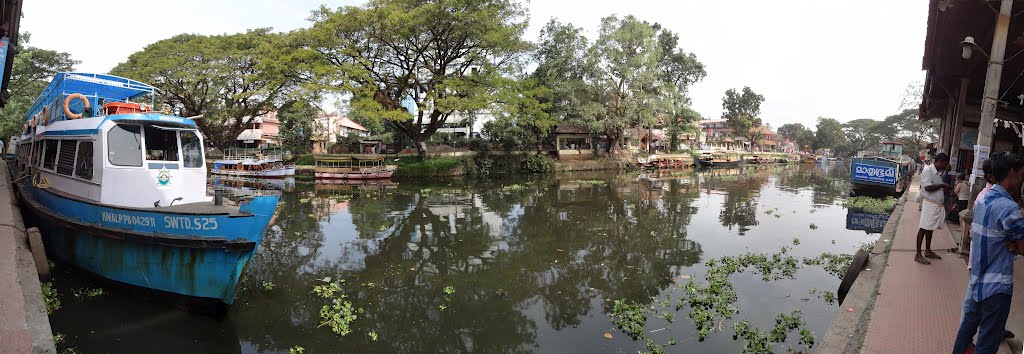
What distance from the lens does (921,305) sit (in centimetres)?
504

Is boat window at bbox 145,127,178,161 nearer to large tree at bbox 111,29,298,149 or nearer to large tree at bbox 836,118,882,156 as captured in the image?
large tree at bbox 111,29,298,149

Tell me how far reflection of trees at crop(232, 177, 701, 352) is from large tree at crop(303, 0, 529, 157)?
13249 mm

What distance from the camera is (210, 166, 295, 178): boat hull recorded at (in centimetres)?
2802

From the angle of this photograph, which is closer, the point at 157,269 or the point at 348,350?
the point at 348,350

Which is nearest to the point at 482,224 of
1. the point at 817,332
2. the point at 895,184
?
the point at 817,332

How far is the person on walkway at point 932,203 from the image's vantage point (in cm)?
666

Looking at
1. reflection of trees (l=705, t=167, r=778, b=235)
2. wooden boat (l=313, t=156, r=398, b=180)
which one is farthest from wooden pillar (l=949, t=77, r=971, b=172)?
wooden boat (l=313, t=156, r=398, b=180)

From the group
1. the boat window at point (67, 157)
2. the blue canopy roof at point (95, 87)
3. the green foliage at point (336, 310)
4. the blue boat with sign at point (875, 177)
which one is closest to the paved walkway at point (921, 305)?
the green foliage at point (336, 310)

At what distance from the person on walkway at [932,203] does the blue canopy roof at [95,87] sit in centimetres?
1415

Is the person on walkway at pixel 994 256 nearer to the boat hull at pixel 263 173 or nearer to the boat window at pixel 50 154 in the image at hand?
the boat window at pixel 50 154

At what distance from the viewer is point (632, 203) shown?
1872 centimetres

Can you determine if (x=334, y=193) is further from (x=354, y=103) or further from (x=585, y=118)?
(x=585, y=118)

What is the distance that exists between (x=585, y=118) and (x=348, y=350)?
106ft

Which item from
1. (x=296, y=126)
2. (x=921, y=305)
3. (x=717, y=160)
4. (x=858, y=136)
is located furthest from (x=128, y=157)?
(x=858, y=136)
